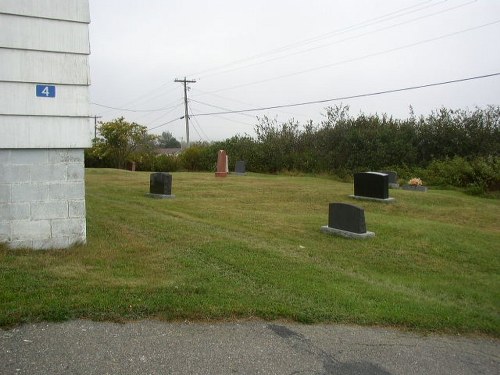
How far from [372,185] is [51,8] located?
36.0 feet

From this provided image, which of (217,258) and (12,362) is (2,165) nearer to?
(217,258)

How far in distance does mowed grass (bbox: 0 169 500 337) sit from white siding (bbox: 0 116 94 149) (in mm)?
1510

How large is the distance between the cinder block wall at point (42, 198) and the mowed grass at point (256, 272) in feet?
0.90

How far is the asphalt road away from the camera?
3.54 metres

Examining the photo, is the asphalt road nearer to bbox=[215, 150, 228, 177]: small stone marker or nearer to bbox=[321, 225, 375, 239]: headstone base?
bbox=[321, 225, 375, 239]: headstone base

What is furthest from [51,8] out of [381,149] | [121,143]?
[121,143]

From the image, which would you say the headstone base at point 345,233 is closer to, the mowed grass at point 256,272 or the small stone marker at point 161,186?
the mowed grass at point 256,272

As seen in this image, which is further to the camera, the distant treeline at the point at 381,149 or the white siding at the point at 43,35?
the distant treeline at the point at 381,149

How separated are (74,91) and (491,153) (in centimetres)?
2215

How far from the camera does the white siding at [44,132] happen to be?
6.34m

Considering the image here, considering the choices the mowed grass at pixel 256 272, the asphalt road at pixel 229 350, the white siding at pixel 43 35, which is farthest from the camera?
the white siding at pixel 43 35

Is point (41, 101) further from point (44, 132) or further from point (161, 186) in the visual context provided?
point (161, 186)

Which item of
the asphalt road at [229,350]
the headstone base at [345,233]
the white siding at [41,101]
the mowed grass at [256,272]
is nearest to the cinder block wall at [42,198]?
the mowed grass at [256,272]

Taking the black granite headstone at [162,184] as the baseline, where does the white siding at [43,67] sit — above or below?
above
